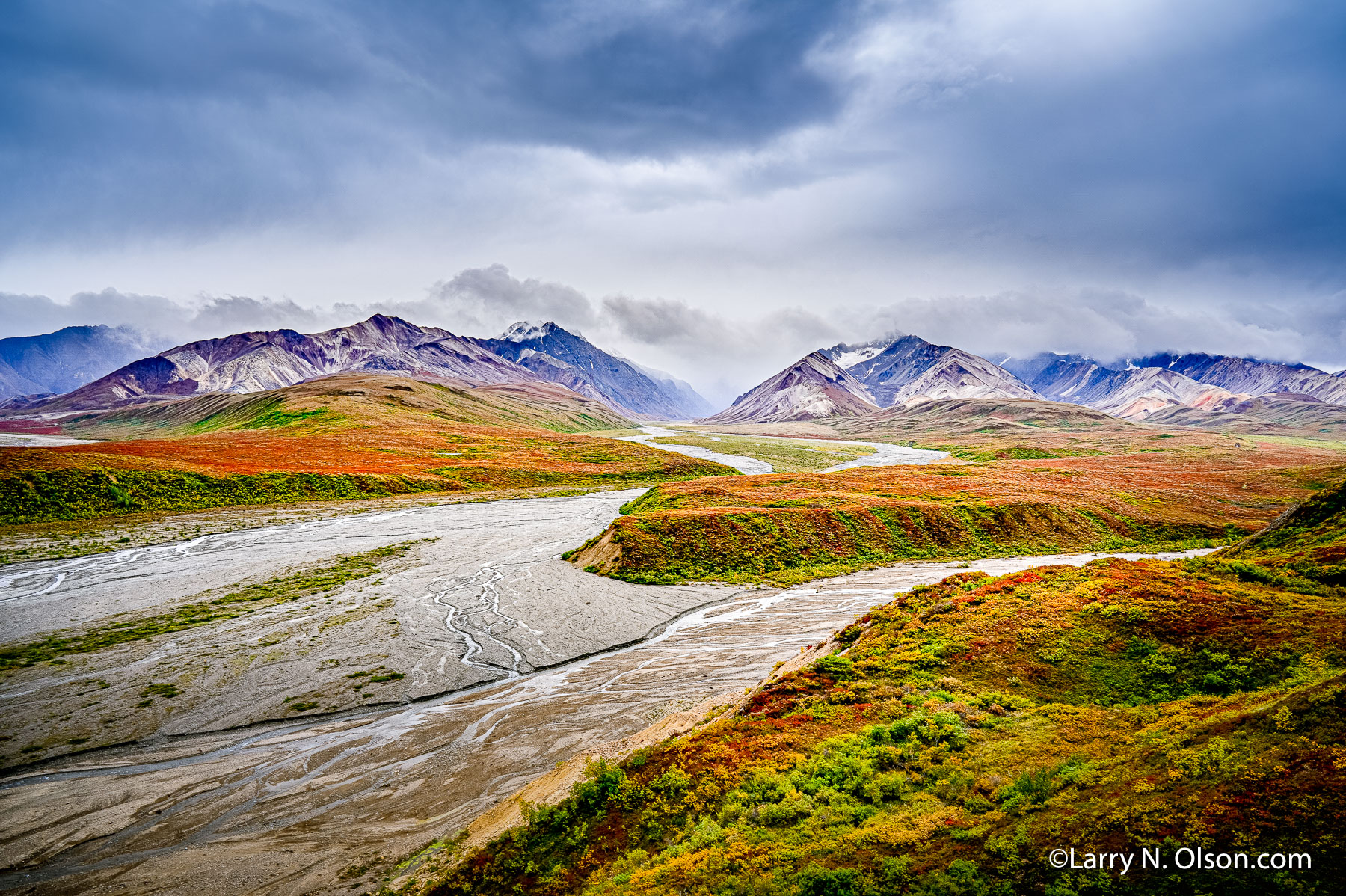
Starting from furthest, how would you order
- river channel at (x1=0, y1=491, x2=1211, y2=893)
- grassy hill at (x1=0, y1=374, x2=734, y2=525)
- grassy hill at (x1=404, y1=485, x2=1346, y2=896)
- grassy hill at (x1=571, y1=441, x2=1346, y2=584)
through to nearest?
grassy hill at (x1=0, y1=374, x2=734, y2=525), grassy hill at (x1=571, y1=441, x2=1346, y2=584), river channel at (x1=0, y1=491, x2=1211, y2=893), grassy hill at (x1=404, y1=485, x2=1346, y2=896)

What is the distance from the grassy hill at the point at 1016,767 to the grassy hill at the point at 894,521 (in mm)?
23925

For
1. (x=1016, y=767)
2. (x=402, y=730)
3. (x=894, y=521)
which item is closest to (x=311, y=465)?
(x=402, y=730)

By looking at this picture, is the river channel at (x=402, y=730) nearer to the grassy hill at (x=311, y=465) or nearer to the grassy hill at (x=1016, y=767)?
the grassy hill at (x=1016, y=767)

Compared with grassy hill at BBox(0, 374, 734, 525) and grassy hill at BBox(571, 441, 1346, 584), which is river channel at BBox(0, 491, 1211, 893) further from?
grassy hill at BBox(0, 374, 734, 525)

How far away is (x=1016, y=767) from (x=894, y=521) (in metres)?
41.8

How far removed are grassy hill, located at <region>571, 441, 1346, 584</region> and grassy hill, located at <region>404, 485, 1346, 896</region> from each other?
78.5ft

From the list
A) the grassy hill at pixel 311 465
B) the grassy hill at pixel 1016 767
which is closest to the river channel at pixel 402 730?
the grassy hill at pixel 1016 767

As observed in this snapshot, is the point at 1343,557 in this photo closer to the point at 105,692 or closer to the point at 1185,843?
the point at 1185,843

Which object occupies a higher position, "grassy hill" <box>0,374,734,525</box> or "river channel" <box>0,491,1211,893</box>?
"grassy hill" <box>0,374,734,525</box>

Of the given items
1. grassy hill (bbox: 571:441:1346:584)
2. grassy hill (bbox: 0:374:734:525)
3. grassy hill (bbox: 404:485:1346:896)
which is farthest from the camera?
grassy hill (bbox: 0:374:734:525)

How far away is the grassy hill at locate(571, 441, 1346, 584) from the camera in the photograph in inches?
1714

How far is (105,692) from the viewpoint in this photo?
21.6 metres

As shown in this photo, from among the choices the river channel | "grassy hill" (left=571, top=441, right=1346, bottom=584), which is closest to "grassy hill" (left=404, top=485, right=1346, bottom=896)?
the river channel

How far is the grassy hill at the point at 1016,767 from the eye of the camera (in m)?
7.76
